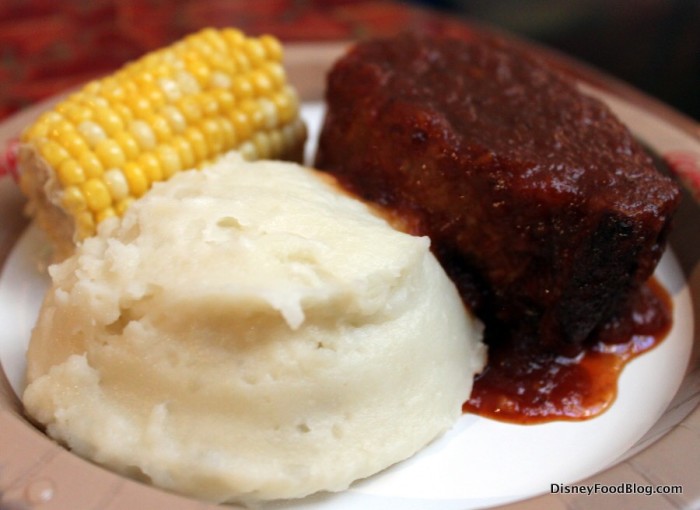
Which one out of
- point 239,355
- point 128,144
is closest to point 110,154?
point 128,144

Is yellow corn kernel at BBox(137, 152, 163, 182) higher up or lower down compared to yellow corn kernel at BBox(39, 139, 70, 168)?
lower down

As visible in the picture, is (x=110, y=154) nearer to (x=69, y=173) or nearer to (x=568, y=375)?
(x=69, y=173)

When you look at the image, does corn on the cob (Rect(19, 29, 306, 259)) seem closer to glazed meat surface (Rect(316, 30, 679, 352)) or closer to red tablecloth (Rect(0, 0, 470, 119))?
glazed meat surface (Rect(316, 30, 679, 352))

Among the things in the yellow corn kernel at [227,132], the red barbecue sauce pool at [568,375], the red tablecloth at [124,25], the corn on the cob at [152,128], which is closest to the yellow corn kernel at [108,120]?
the corn on the cob at [152,128]

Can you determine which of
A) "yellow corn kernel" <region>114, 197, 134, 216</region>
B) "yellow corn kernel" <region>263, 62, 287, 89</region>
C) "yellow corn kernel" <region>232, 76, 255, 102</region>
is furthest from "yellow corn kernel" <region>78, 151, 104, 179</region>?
"yellow corn kernel" <region>263, 62, 287, 89</region>

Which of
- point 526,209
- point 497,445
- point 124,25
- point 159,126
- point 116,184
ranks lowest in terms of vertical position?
point 124,25
